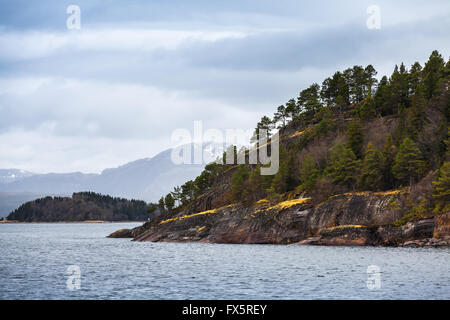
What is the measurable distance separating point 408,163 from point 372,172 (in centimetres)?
666

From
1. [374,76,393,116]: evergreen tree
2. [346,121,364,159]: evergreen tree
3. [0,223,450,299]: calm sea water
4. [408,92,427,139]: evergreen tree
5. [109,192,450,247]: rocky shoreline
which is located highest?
[374,76,393,116]: evergreen tree

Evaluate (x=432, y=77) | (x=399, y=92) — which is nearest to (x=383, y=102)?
(x=399, y=92)

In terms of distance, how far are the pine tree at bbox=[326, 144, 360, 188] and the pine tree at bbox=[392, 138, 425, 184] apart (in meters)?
9.58

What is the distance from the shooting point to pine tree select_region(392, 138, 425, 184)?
94.8 m

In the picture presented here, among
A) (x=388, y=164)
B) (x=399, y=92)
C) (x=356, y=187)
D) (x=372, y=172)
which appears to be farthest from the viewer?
(x=399, y=92)

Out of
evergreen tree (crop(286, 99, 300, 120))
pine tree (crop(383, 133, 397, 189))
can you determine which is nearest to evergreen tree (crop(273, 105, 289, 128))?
evergreen tree (crop(286, 99, 300, 120))

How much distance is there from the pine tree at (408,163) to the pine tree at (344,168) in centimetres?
958

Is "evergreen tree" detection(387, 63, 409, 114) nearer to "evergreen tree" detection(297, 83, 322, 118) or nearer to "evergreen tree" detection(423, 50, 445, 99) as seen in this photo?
"evergreen tree" detection(423, 50, 445, 99)

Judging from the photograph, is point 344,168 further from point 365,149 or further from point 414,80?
point 414,80

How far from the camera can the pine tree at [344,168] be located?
104m

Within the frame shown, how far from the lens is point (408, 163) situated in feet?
314

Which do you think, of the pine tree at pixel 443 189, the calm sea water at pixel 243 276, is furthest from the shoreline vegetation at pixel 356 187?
the calm sea water at pixel 243 276

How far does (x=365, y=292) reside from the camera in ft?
134
